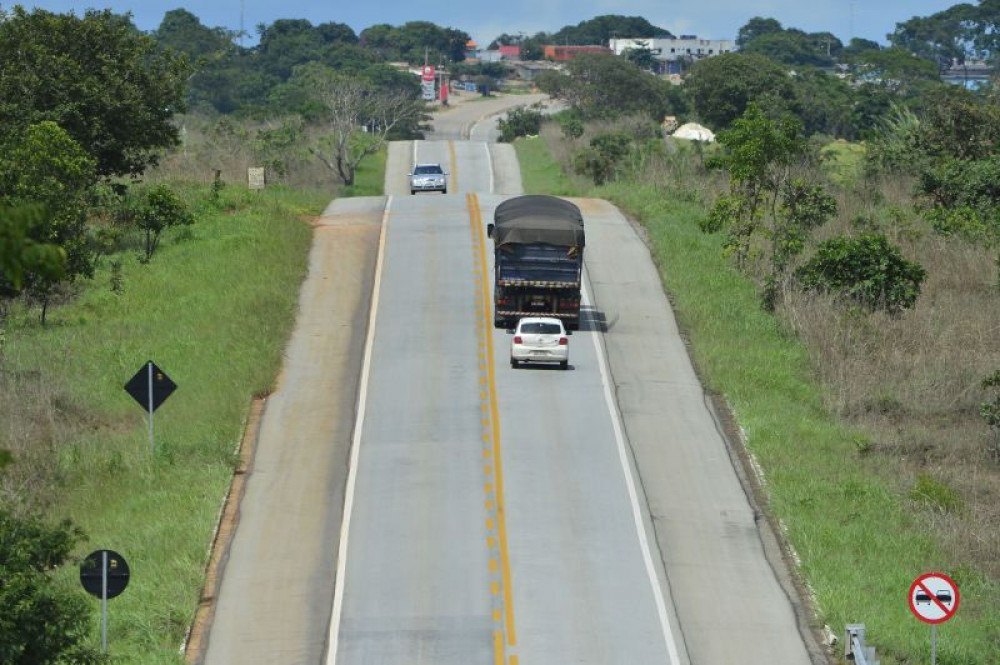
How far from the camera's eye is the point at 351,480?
34.7 metres

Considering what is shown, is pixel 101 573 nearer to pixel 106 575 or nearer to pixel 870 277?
pixel 106 575

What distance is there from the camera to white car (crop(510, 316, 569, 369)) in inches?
1661

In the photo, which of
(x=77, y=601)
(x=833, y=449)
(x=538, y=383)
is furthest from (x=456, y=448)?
(x=77, y=601)

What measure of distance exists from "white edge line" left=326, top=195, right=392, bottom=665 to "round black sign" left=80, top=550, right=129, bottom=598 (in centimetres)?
378

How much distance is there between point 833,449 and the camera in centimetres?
3753

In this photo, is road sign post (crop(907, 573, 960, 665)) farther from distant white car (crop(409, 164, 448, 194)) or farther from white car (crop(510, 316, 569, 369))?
distant white car (crop(409, 164, 448, 194))

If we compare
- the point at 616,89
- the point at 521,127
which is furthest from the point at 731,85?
the point at 616,89

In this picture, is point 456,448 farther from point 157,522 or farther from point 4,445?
point 4,445

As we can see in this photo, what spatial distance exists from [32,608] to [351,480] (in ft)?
50.3

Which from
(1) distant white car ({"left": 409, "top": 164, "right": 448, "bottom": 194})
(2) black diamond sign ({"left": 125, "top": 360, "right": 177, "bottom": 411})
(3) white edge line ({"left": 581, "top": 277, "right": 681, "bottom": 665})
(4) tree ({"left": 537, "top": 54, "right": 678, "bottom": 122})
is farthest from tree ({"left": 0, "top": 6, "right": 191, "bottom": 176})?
(4) tree ({"left": 537, "top": 54, "right": 678, "bottom": 122})

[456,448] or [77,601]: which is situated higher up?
[77,601]

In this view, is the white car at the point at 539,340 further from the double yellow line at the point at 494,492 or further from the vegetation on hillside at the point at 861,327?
the vegetation on hillside at the point at 861,327

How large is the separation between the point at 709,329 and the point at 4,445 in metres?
21.2

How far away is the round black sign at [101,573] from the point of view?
24.4 metres
